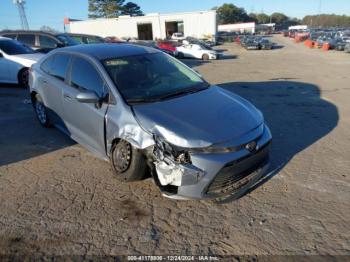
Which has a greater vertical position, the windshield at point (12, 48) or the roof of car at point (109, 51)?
the roof of car at point (109, 51)

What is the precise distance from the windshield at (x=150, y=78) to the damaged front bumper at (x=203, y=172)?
101 cm

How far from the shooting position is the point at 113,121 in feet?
12.5

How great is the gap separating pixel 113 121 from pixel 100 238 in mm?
1359

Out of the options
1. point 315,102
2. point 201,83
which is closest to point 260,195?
point 201,83

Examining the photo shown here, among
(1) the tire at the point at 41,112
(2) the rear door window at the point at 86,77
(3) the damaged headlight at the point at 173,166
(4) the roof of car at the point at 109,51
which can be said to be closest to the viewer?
(3) the damaged headlight at the point at 173,166

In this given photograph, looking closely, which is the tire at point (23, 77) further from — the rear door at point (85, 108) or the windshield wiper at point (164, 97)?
the windshield wiper at point (164, 97)

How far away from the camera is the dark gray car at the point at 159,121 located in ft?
10.7

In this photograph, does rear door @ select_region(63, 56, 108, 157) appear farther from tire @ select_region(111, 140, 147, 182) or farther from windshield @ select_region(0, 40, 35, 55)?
windshield @ select_region(0, 40, 35, 55)

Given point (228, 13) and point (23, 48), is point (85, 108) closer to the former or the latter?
point (23, 48)

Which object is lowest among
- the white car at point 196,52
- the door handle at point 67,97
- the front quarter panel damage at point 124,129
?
the white car at point 196,52

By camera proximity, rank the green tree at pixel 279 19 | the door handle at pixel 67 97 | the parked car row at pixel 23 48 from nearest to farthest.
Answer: the door handle at pixel 67 97 → the parked car row at pixel 23 48 → the green tree at pixel 279 19

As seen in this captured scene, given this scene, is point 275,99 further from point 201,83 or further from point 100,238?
point 100,238

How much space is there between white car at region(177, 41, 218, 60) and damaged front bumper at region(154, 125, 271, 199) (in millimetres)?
22250

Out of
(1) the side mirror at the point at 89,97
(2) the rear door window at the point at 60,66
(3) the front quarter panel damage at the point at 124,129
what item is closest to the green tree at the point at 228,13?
(2) the rear door window at the point at 60,66
